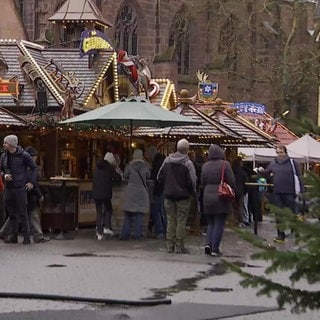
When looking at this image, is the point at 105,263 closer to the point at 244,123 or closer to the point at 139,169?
the point at 139,169

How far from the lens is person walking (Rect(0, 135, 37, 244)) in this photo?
47.0ft

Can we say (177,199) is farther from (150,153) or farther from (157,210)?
(150,153)

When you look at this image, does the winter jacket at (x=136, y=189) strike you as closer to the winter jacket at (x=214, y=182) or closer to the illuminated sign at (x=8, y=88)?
the winter jacket at (x=214, y=182)

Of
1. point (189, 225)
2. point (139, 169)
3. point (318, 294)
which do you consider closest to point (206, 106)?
point (189, 225)

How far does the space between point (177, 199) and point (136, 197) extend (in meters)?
1.89

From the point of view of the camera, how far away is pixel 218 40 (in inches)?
1839

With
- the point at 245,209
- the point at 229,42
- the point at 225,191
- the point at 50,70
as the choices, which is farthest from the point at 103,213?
the point at 229,42

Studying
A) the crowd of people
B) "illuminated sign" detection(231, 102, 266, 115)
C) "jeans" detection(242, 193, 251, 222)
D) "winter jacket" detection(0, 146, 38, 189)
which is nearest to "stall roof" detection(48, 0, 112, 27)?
"jeans" detection(242, 193, 251, 222)

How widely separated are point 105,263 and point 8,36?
26.0m

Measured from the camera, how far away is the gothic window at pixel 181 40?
46.4 m

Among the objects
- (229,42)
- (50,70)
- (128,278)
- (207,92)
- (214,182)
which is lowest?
(128,278)

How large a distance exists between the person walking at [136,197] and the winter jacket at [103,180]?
297mm

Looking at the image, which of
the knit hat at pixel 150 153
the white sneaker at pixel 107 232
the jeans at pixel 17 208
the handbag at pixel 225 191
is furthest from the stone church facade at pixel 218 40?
the handbag at pixel 225 191

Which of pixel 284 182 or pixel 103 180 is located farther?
pixel 284 182
